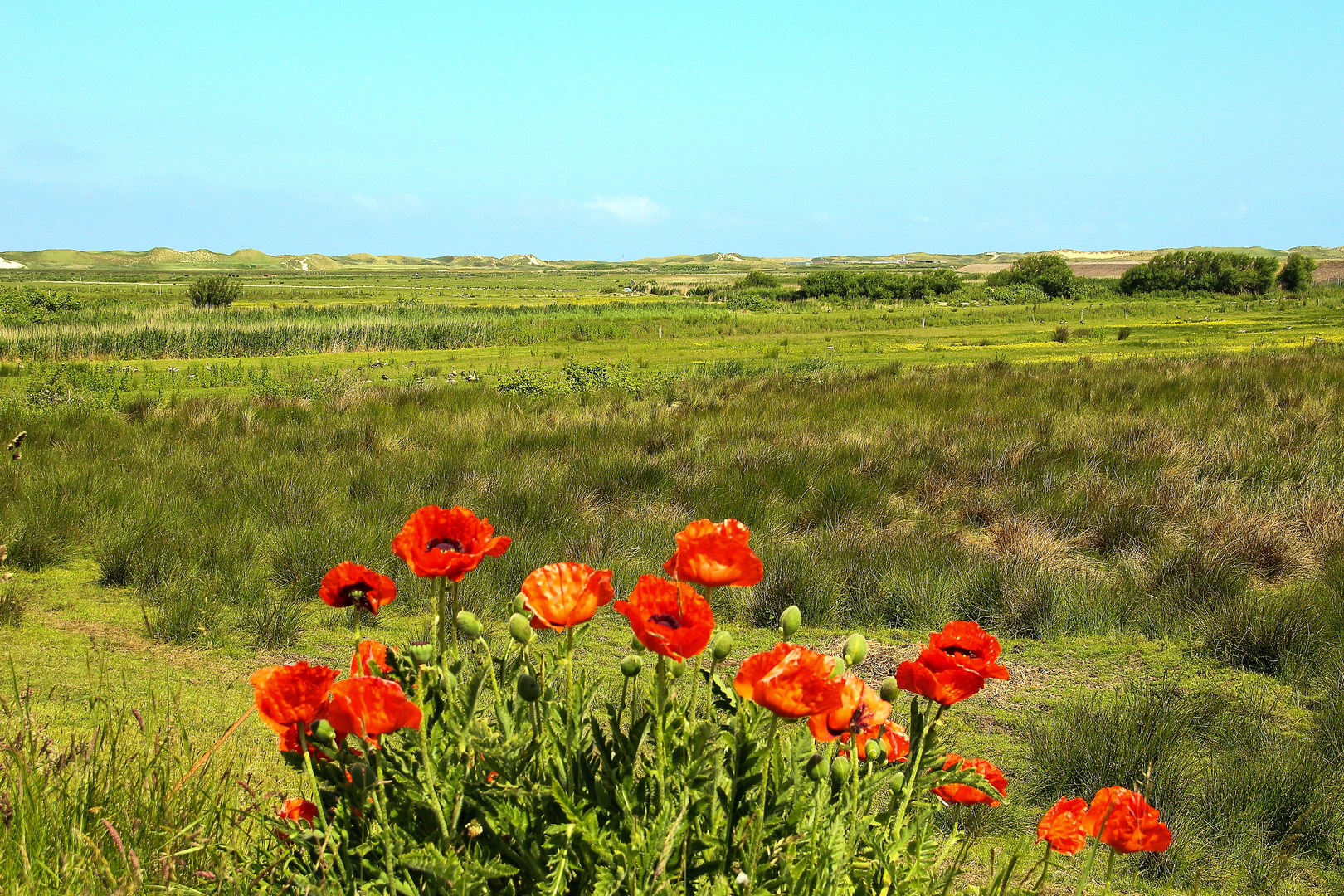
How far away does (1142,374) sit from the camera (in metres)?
16.2

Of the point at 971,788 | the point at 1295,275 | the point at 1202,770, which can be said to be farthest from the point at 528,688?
the point at 1295,275

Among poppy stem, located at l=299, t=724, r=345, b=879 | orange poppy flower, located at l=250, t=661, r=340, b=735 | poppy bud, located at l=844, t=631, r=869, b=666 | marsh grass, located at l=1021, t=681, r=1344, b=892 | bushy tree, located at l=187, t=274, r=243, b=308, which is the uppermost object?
bushy tree, located at l=187, t=274, r=243, b=308

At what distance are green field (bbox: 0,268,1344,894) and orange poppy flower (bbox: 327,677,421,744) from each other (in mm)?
907

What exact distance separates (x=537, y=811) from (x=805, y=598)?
4.19 meters

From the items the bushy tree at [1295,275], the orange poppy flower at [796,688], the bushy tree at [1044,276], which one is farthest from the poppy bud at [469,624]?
the bushy tree at [1295,275]

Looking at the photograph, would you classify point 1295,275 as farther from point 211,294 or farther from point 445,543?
point 445,543

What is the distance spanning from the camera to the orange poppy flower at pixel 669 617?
1.21 meters

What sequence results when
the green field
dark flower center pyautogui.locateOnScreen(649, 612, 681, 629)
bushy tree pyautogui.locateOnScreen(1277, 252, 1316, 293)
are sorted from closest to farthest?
dark flower center pyautogui.locateOnScreen(649, 612, 681, 629), the green field, bushy tree pyautogui.locateOnScreen(1277, 252, 1316, 293)

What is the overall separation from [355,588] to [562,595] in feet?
1.56

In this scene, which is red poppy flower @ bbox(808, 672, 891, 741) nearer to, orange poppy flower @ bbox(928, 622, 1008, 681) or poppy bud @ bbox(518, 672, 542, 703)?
orange poppy flower @ bbox(928, 622, 1008, 681)

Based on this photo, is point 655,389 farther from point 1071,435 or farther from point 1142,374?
point 1142,374

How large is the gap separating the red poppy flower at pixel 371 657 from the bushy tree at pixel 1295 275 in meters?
68.4

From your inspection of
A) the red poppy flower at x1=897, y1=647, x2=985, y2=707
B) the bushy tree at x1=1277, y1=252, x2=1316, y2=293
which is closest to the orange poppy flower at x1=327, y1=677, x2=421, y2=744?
the red poppy flower at x1=897, y1=647, x2=985, y2=707

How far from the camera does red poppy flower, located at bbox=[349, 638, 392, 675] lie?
157 cm
